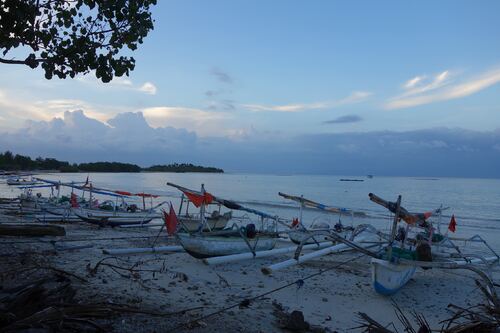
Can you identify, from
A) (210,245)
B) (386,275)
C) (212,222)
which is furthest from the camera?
(212,222)

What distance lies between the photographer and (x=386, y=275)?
1062cm

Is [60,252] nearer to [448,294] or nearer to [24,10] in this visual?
[24,10]

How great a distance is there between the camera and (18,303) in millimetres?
4945

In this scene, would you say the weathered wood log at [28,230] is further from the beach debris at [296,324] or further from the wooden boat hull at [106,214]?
the beach debris at [296,324]

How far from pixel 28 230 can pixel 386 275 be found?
11764 millimetres

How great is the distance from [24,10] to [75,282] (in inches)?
195

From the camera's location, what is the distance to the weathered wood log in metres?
14.5

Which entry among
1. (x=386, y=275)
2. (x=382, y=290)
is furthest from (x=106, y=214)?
(x=386, y=275)

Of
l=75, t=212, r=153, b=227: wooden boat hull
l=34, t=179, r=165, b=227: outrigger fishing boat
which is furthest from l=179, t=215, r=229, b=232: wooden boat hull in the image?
l=75, t=212, r=153, b=227: wooden boat hull

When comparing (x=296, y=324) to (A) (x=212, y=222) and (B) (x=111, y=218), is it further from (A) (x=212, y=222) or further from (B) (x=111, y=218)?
(B) (x=111, y=218)

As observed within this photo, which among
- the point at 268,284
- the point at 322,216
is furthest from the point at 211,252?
the point at 322,216

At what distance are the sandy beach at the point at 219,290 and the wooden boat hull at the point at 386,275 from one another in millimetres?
284

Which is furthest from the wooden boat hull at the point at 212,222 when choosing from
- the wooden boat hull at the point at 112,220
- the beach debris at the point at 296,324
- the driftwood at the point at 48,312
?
the driftwood at the point at 48,312

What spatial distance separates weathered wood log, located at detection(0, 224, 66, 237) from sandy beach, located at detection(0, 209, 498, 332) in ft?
1.20
